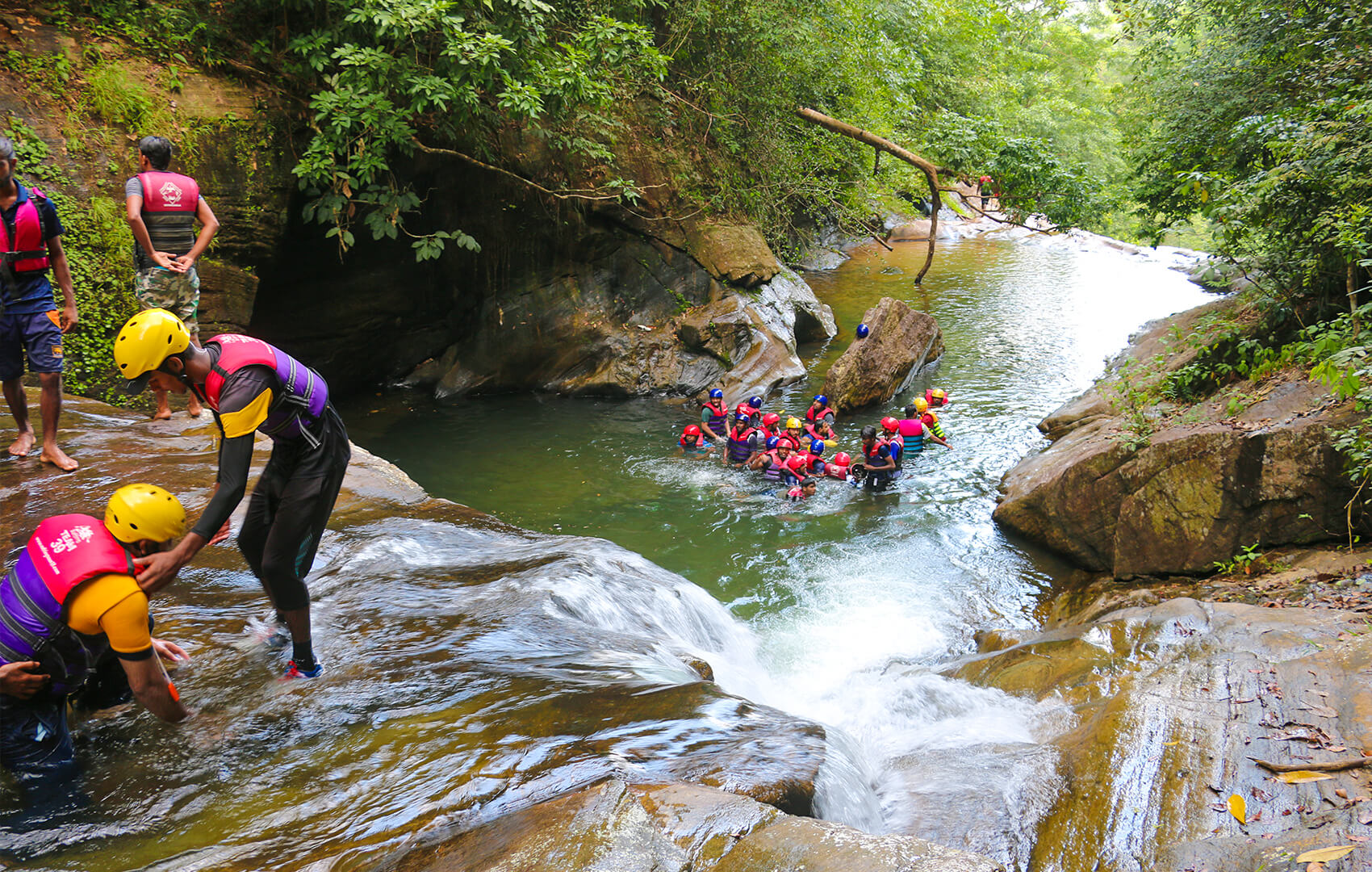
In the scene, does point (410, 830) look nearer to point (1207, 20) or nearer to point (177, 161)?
point (177, 161)

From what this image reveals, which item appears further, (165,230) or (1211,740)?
(165,230)

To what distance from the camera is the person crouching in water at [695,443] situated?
1095cm

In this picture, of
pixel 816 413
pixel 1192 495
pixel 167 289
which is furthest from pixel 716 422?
pixel 167 289

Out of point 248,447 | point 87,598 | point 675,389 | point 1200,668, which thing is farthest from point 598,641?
point 675,389

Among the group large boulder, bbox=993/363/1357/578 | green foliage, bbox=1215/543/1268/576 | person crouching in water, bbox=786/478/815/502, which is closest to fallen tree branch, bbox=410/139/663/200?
person crouching in water, bbox=786/478/815/502

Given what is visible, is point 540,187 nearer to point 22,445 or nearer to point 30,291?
point 30,291

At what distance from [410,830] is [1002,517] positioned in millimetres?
7266

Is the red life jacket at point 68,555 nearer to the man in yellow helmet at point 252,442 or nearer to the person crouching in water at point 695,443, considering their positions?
the man in yellow helmet at point 252,442

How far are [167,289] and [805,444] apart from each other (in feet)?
23.7

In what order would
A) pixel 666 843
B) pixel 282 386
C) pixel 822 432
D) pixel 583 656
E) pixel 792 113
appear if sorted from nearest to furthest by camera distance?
pixel 666 843 → pixel 282 386 → pixel 583 656 → pixel 822 432 → pixel 792 113

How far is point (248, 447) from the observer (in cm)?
320

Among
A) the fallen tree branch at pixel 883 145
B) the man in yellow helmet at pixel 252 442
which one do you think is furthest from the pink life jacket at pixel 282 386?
the fallen tree branch at pixel 883 145

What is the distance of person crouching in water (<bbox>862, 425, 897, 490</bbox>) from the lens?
965 cm

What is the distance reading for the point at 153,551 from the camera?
3078 millimetres
